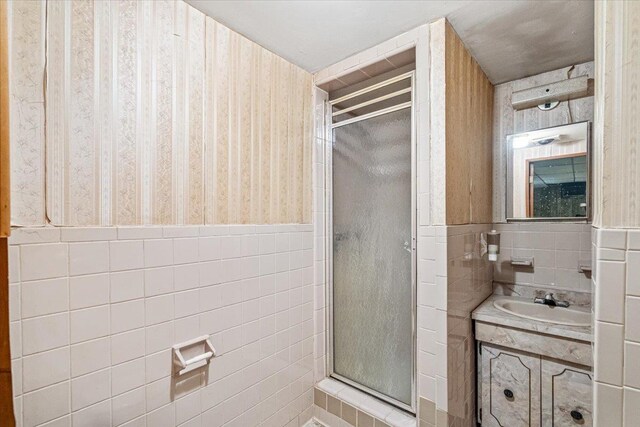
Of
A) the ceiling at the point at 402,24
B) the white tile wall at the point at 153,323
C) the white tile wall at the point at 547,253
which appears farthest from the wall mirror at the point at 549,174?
the white tile wall at the point at 153,323

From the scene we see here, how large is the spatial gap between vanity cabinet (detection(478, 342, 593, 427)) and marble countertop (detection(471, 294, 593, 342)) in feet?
0.55

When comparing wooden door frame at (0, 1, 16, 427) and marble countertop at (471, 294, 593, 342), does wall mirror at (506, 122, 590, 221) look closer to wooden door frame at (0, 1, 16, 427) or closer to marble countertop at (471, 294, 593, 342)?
marble countertop at (471, 294, 593, 342)

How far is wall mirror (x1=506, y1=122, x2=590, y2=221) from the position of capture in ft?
6.12

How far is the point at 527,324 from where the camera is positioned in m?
1.59

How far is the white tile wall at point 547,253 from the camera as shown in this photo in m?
1.87

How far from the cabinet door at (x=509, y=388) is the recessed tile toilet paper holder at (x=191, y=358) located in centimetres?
159

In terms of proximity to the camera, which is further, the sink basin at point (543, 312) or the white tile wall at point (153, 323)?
the sink basin at point (543, 312)

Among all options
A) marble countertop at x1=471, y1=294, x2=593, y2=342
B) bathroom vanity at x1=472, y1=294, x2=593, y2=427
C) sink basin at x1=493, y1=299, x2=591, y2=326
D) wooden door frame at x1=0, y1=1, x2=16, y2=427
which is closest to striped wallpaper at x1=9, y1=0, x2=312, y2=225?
wooden door frame at x1=0, y1=1, x2=16, y2=427

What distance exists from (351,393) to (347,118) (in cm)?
181

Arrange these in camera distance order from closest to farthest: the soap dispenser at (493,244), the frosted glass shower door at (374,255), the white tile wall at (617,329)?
1. the white tile wall at (617,329)
2. the frosted glass shower door at (374,255)
3. the soap dispenser at (493,244)

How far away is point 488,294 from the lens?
2.12 metres

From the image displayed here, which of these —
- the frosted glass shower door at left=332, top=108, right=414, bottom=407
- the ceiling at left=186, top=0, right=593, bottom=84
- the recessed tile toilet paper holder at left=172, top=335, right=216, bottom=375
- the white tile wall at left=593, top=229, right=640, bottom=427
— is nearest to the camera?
the white tile wall at left=593, top=229, right=640, bottom=427

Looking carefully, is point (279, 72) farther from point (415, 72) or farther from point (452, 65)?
point (452, 65)

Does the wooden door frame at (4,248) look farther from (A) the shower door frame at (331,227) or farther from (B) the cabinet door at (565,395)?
(B) the cabinet door at (565,395)
